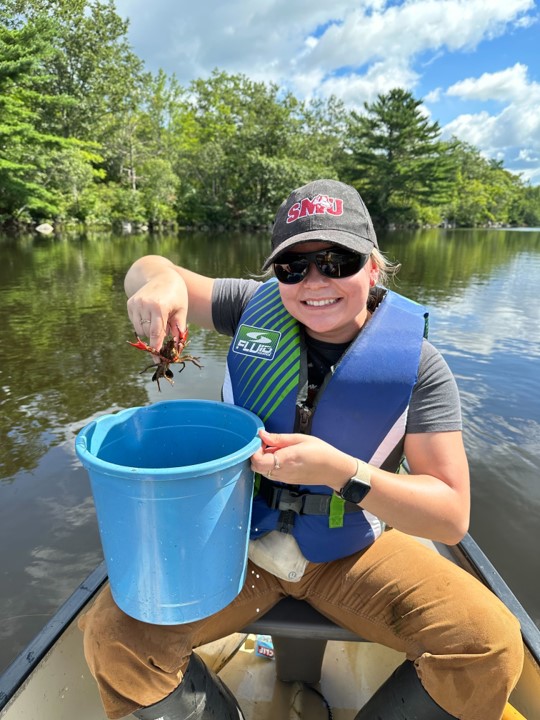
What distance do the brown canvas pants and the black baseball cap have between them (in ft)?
3.86

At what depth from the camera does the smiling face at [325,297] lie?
1784mm

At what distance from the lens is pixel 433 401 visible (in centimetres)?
175

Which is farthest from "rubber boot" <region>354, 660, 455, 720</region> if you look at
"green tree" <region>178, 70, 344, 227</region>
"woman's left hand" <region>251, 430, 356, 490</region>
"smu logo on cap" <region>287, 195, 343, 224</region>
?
"green tree" <region>178, 70, 344, 227</region>

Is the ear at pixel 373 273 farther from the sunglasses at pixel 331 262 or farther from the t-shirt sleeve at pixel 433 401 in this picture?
the t-shirt sleeve at pixel 433 401

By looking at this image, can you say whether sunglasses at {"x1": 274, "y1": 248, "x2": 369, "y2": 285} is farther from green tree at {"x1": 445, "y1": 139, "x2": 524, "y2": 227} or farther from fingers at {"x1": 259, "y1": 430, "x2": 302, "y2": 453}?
green tree at {"x1": 445, "y1": 139, "x2": 524, "y2": 227}

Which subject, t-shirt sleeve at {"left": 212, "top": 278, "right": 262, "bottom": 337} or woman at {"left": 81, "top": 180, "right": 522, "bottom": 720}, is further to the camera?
t-shirt sleeve at {"left": 212, "top": 278, "right": 262, "bottom": 337}

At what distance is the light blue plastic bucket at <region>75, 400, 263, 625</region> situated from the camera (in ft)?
4.19

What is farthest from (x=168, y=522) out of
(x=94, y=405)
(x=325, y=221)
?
(x=94, y=405)

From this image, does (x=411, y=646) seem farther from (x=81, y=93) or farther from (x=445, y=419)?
(x=81, y=93)

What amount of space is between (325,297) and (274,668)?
1.91 meters

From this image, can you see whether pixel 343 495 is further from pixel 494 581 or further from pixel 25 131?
pixel 25 131

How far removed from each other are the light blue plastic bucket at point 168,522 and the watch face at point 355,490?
31cm

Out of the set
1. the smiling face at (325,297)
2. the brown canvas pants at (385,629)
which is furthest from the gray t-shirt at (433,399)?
the brown canvas pants at (385,629)

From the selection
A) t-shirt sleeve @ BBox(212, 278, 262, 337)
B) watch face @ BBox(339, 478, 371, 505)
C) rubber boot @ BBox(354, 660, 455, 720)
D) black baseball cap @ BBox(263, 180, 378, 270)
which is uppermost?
black baseball cap @ BBox(263, 180, 378, 270)
